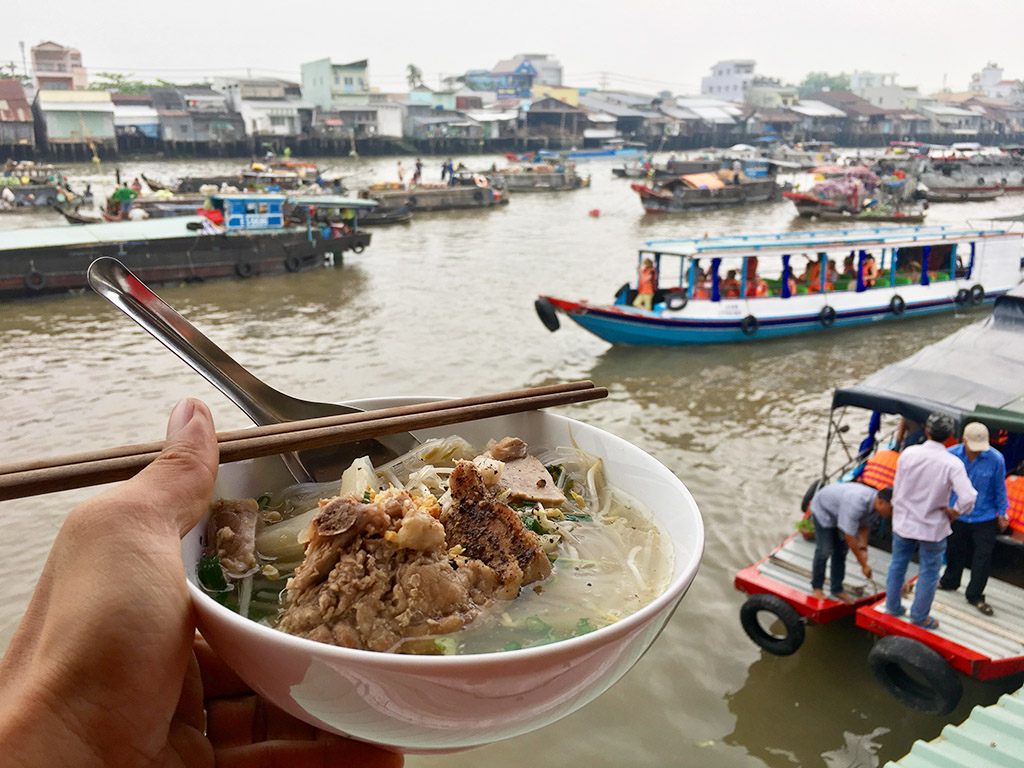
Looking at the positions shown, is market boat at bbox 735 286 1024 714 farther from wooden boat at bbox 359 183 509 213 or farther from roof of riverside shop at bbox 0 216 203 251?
wooden boat at bbox 359 183 509 213

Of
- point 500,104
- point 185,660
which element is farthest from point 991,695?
point 500,104

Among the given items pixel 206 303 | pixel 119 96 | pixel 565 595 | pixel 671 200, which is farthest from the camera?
pixel 119 96

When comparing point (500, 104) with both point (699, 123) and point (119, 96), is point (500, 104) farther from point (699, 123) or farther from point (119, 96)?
point (119, 96)

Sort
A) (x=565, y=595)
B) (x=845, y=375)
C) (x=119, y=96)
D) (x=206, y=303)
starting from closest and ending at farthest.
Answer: (x=565, y=595) → (x=845, y=375) → (x=206, y=303) → (x=119, y=96)

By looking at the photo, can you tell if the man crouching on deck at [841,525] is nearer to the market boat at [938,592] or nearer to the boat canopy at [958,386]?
the market boat at [938,592]

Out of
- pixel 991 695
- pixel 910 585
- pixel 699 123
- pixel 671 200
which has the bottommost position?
pixel 991 695

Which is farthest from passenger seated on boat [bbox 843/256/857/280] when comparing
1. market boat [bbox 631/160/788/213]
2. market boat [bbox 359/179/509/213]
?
market boat [bbox 359/179/509/213]

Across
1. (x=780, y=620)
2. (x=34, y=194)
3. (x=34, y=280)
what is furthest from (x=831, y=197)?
(x=34, y=194)

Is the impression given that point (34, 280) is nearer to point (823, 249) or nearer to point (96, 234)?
point (96, 234)
